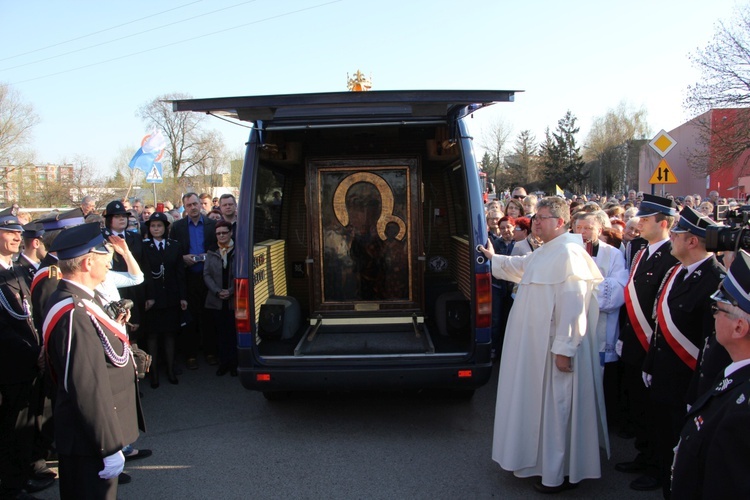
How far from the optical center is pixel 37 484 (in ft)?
13.0

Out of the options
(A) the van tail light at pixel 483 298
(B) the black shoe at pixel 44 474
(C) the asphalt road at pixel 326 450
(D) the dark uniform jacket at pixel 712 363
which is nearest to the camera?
(D) the dark uniform jacket at pixel 712 363

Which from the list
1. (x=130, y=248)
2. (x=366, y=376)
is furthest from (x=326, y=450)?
→ (x=130, y=248)

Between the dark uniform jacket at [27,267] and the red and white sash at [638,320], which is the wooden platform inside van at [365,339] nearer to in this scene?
the red and white sash at [638,320]

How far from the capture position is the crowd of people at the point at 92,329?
8.63 feet

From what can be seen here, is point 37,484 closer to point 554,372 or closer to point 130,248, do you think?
point 130,248

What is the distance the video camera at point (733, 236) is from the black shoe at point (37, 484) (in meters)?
4.51

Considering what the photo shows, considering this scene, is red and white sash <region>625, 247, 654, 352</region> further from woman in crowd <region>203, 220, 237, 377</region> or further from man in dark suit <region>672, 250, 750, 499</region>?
woman in crowd <region>203, 220, 237, 377</region>

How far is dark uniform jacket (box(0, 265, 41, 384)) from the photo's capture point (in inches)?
144

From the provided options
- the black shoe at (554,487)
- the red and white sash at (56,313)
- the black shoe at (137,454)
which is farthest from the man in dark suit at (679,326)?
the black shoe at (137,454)

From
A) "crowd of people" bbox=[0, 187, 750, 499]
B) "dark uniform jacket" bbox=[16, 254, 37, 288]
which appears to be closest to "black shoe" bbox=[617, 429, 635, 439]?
"crowd of people" bbox=[0, 187, 750, 499]

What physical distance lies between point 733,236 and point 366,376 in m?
2.73

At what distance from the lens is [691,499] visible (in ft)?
6.31

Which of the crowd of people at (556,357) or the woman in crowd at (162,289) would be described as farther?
the woman in crowd at (162,289)

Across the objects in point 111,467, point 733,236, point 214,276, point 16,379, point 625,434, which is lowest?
point 625,434
